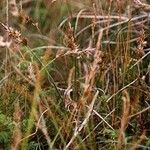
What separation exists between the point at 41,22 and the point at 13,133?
121 centimetres

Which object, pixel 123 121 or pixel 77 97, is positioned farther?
pixel 77 97

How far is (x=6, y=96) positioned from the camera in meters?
1.75

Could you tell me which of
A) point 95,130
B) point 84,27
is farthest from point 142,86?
point 84,27

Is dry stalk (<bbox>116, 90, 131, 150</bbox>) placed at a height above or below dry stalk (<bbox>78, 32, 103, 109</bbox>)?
below

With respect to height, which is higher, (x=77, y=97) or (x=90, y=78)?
(x=90, y=78)

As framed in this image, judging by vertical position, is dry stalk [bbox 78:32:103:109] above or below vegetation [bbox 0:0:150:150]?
above

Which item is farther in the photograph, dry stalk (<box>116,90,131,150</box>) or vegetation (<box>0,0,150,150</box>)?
vegetation (<box>0,0,150,150</box>)

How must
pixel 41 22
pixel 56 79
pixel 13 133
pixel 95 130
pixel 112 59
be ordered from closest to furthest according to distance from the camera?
pixel 13 133 → pixel 95 130 → pixel 112 59 → pixel 56 79 → pixel 41 22

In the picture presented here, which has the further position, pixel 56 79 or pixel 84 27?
pixel 84 27

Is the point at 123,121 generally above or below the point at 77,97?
above

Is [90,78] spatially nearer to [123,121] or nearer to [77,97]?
[123,121]

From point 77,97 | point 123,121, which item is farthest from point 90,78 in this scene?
point 77,97

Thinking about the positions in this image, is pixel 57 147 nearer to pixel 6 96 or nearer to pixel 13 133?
pixel 13 133

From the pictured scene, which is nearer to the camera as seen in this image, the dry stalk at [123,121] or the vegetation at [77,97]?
the dry stalk at [123,121]
